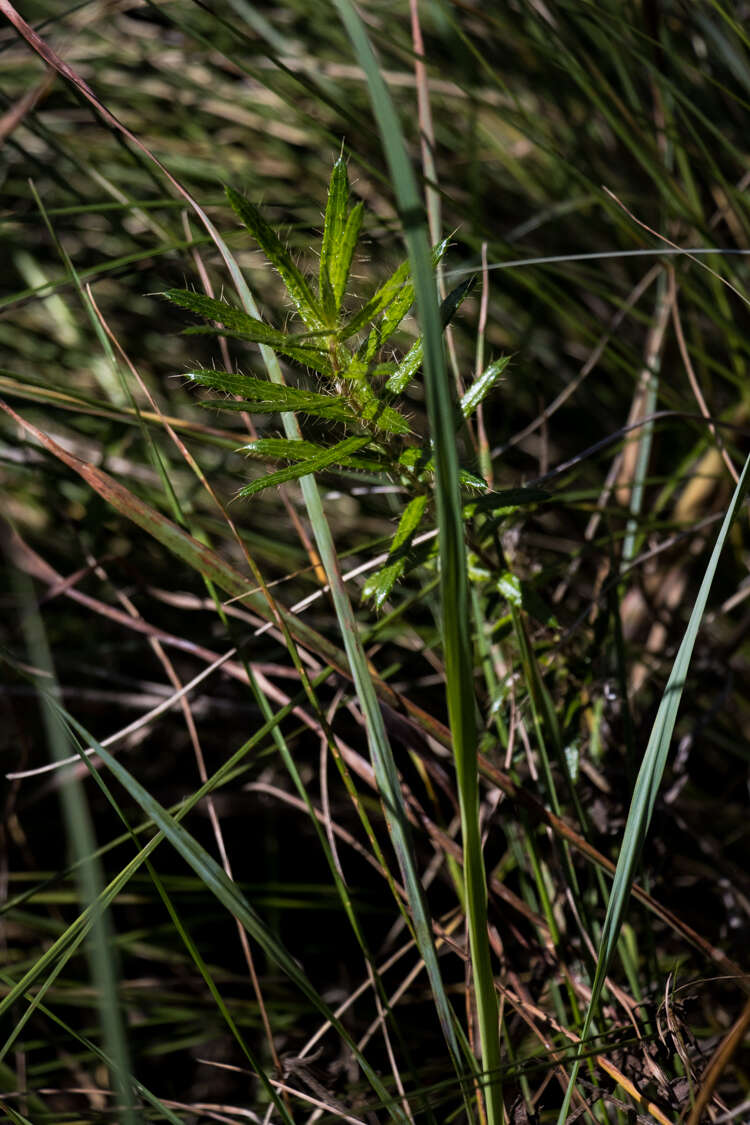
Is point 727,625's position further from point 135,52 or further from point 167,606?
point 135,52

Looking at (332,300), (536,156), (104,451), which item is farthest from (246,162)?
(332,300)

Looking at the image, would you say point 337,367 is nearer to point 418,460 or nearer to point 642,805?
point 418,460

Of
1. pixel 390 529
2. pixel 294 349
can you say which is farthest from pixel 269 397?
pixel 390 529

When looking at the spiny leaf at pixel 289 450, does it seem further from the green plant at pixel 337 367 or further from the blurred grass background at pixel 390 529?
the blurred grass background at pixel 390 529

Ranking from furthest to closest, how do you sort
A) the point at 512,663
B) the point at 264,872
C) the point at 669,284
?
the point at 264,872 < the point at 669,284 < the point at 512,663

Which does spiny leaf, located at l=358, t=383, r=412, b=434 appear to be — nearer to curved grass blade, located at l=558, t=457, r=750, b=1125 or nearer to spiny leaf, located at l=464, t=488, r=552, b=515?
spiny leaf, located at l=464, t=488, r=552, b=515

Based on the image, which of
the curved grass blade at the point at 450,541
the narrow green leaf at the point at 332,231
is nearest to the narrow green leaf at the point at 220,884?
the curved grass blade at the point at 450,541
